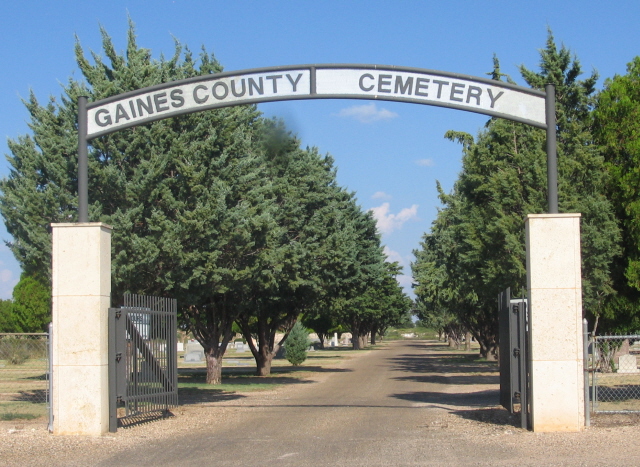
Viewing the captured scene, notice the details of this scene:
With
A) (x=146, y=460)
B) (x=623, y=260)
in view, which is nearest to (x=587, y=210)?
(x=623, y=260)

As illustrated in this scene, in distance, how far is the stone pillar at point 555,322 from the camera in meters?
11.1

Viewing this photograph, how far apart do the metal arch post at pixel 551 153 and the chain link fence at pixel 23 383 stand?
8036mm

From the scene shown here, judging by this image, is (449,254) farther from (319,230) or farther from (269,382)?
(269,382)

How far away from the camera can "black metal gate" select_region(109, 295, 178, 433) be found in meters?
11.7

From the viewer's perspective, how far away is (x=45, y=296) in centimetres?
7200

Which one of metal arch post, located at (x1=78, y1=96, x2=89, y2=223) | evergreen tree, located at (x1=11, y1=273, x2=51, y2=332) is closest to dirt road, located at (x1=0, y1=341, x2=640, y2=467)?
metal arch post, located at (x1=78, y1=96, x2=89, y2=223)

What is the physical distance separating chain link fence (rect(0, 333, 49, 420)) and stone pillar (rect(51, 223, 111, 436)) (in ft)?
2.94

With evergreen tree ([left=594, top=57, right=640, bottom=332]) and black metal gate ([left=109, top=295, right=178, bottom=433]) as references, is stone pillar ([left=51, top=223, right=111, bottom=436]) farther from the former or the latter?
evergreen tree ([left=594, top=57, right=640, bottom=332])

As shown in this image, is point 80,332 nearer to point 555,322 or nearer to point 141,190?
point 141,190

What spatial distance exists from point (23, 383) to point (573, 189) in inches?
759

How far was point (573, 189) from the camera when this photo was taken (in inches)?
778

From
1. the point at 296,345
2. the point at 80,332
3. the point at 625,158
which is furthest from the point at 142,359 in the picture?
the point at 296,345

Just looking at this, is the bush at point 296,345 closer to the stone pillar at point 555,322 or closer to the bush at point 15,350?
the bush at point 15,350

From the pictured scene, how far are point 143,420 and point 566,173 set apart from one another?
1219 centimetres
